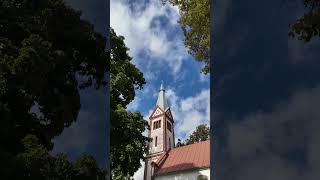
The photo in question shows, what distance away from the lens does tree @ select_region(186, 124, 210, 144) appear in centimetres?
3496

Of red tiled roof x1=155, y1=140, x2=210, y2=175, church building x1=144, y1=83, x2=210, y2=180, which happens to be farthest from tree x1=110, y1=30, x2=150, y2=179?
red tiled roof x1=155, y1=140, x2=210, y2=175

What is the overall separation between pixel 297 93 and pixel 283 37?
1.29 m

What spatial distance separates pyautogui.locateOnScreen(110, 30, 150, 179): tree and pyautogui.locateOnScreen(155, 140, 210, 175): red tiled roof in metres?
23.0

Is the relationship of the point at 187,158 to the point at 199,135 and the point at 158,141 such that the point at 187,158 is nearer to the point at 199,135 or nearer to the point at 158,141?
the point at 199,135

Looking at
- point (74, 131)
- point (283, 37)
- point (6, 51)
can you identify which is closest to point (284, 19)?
point (283, 37)

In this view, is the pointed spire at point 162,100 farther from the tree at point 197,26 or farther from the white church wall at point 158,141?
the tree at point 197,26

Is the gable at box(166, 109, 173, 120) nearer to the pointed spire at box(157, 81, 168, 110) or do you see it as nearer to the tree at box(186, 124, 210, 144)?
the pointed spire at box(157, 81, 168, 110)

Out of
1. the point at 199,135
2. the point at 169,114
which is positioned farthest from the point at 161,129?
the point at 199,135

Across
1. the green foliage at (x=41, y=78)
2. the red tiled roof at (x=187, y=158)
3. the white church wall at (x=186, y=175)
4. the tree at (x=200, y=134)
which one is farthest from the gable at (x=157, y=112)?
the green foliage at (x=41, y=78)

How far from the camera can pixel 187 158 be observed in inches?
1635

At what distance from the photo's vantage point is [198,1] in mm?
15969

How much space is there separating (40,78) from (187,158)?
113 ft

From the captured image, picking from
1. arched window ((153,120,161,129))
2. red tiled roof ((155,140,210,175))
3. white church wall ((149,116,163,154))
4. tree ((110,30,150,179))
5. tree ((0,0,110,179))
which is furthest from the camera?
arched window ((153,120,161,129))

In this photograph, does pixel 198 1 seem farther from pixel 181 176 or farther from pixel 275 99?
pixel 181 176
